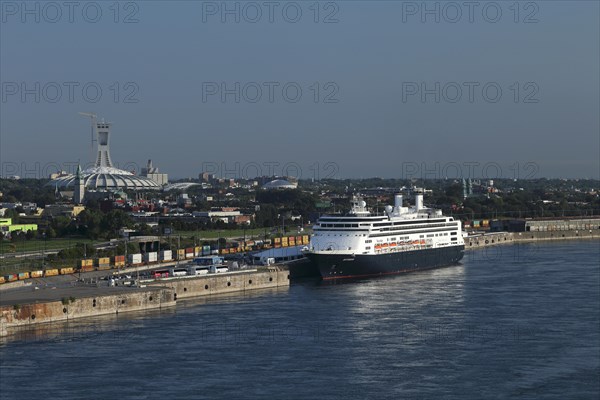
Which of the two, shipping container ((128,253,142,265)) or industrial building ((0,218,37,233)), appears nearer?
shipping container ((128,253,142,265))

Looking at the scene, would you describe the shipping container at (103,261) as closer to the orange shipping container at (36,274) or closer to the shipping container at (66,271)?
the shipping container at (66,271)

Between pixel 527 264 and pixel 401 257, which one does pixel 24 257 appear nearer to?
pixel 401 257

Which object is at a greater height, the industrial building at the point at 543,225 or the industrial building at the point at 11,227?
the industrial building at the point at 11,227

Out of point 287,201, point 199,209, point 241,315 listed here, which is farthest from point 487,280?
point 287,201

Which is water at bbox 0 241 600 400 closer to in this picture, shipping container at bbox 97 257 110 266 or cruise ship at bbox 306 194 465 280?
cruise ship at bbox 306 194 465 280

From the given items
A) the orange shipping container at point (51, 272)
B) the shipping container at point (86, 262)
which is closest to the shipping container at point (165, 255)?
the shipping container at point (86, 262)

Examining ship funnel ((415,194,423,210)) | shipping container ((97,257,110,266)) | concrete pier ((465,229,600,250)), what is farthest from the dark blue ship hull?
concrete pier ((465,229,600,250))

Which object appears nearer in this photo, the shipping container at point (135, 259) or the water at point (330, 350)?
the water at point (330, 350)

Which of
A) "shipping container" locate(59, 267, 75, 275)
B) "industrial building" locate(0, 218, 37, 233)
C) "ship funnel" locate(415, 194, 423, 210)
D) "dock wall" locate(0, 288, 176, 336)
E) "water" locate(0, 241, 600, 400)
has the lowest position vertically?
"water" locate(0, 241, 600, 400)

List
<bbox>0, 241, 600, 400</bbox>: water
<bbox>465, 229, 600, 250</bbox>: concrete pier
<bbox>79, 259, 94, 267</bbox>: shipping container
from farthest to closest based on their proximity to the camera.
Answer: <bbox>465, 229, 600, 250</bbox>: concrete pier < <bbox>79, 259, 94, 267</bbox>: shipping container < <bbox>0, 241, 600, 400</bbox>: water
